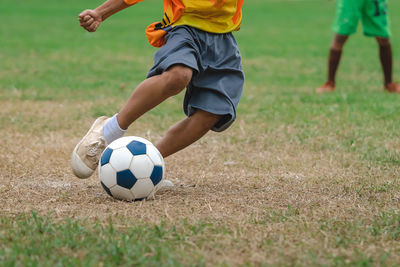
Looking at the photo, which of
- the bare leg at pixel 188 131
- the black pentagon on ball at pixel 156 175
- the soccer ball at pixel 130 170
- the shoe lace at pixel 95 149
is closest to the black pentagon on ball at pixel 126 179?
the soccer ball at pixel 130 170

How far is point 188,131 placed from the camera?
379 centimetres

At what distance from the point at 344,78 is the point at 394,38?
22.1ft

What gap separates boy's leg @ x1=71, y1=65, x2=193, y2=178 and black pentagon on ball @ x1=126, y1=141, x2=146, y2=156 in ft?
0.64

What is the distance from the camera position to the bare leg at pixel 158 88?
341cm

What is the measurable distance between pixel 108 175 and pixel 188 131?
0.69 meters

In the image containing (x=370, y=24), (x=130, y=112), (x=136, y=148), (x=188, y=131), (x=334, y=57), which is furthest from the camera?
(x=334, y=57)

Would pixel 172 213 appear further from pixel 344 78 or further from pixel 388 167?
pixel 344 78

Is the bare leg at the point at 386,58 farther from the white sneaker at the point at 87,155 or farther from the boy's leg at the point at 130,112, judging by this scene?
the white sneaker at the point at 87,155

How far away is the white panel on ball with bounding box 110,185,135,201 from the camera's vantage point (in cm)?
329

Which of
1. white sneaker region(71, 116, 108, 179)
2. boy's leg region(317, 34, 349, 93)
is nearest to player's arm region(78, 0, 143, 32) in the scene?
white sneaker region(71, 116, 108, 179)

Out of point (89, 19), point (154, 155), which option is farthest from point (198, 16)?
point (154, 155)

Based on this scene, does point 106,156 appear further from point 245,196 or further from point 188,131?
point 245,196

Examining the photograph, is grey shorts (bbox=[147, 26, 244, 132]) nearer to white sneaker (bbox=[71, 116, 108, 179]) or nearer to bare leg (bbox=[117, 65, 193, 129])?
bare leg (bbox=[117, 65, 193, 129])

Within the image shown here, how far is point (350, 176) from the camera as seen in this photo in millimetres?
3943
